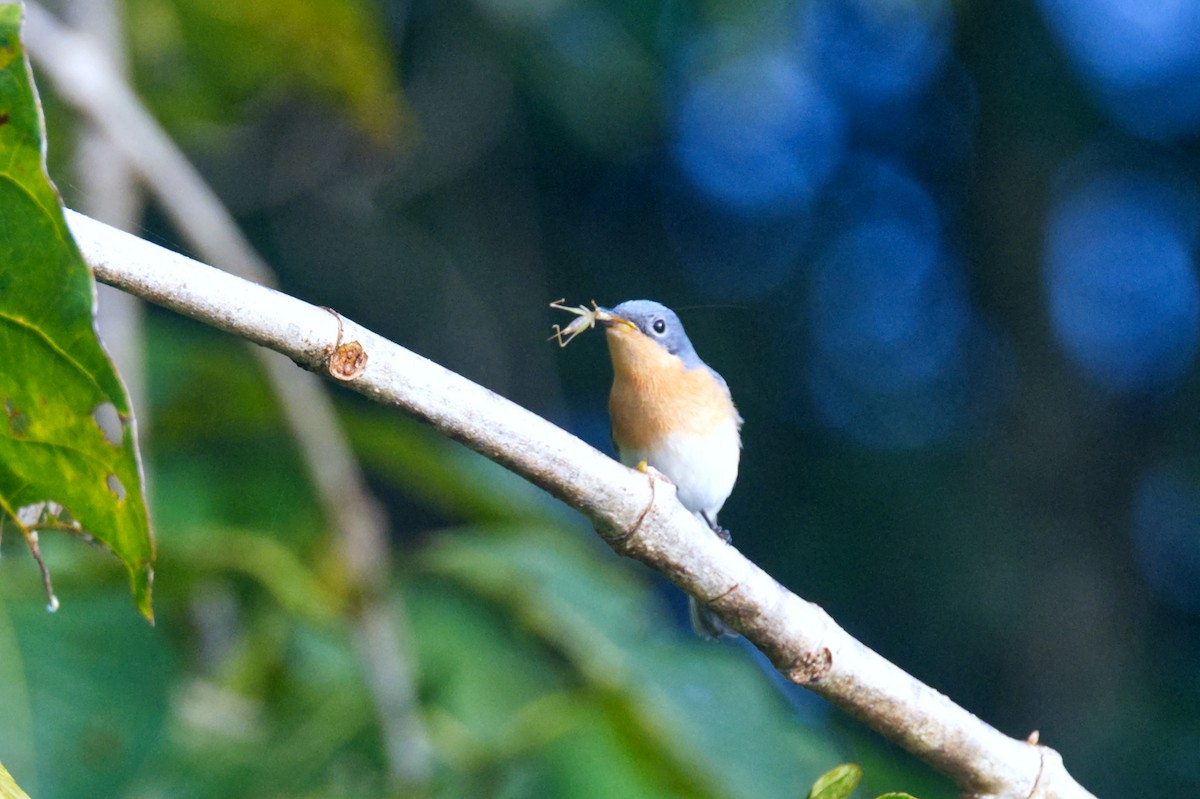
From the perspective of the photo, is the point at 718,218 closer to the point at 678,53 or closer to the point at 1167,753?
the point at 678,53

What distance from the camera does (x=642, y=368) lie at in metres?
3.58

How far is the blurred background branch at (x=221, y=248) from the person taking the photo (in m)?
3.35

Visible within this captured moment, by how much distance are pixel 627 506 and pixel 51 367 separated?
73 cm

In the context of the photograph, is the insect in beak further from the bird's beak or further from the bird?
the bird

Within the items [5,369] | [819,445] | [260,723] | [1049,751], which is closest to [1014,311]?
[819,445]

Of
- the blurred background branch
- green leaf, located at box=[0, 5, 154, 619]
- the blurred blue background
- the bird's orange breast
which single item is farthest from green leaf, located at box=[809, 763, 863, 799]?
the blurred blue background

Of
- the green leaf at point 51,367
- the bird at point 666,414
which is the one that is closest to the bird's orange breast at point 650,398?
the bird at point 666,414

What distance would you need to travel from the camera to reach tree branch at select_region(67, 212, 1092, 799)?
1.33 m

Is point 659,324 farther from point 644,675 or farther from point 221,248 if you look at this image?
point 221,248

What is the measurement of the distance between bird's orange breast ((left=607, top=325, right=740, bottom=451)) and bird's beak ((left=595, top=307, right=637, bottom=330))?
9cm

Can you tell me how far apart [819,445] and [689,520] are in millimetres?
6583

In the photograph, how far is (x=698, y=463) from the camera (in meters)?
3.60

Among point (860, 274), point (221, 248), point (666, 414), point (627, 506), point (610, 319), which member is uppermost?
point (860, 274)

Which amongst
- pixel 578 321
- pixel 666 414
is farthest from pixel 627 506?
pixel 666 414
